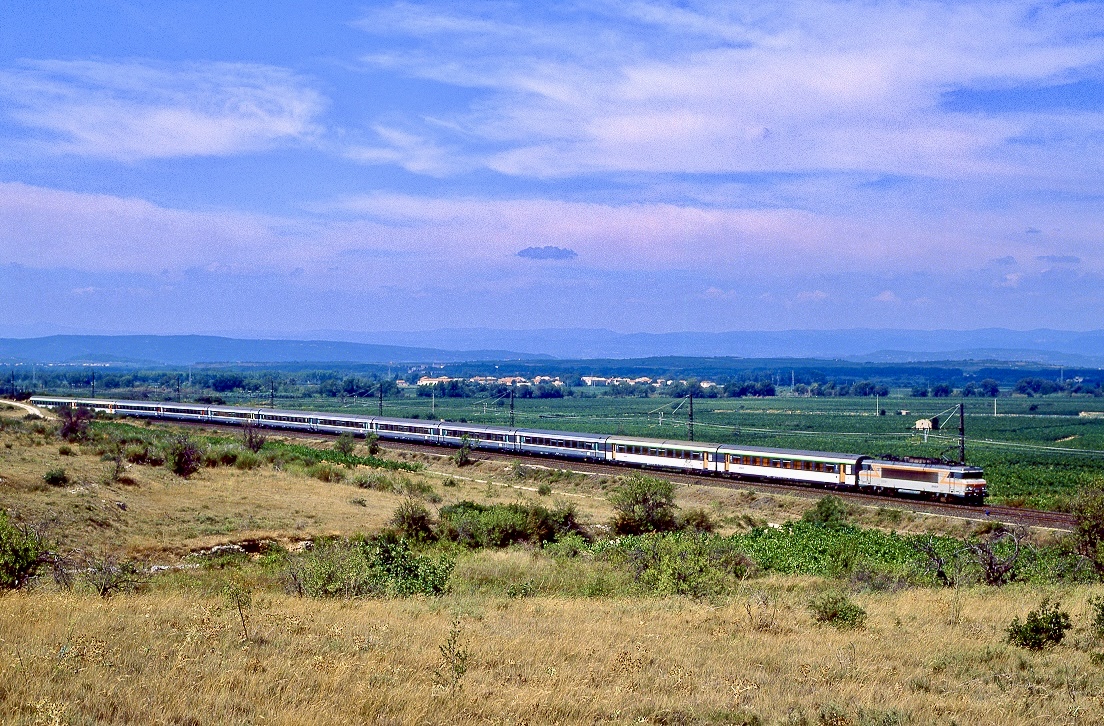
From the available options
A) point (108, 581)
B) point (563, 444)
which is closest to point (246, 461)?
point (563, 444)

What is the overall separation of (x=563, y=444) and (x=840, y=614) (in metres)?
56.2

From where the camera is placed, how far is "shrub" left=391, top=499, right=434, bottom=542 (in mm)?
33938

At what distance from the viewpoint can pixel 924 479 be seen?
5000cm

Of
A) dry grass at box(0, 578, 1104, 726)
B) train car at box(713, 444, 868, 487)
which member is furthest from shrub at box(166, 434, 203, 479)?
dry grass at box(0, 578, 1104, 726)

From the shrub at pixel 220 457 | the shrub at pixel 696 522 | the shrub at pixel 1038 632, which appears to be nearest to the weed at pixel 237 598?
the shrub at pixel 1038 632

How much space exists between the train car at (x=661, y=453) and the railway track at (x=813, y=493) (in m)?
0.66

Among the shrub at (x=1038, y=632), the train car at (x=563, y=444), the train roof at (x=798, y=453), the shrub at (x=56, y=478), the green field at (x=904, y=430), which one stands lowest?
the green field at (x=904, y=430)

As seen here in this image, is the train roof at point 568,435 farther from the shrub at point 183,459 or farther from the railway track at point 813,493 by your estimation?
the shrub at point 183,459

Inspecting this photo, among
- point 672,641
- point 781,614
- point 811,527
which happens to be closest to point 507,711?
point 672,641

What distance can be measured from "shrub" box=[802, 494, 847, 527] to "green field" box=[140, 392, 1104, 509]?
11255 mm

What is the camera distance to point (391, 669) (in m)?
11.0

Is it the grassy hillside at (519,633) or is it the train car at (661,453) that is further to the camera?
the train car at (661,453)

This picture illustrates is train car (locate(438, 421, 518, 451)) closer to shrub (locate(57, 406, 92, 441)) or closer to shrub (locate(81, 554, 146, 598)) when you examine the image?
shrub (locate(57, 406, 92, 441))

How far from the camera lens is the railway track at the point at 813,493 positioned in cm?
4301
